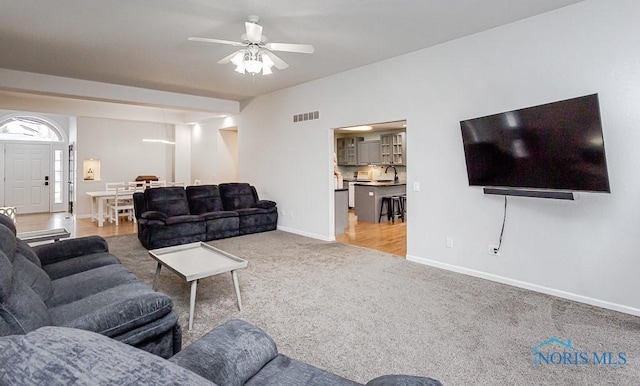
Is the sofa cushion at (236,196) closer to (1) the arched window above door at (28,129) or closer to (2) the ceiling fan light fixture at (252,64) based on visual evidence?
(2) the ceiling fan light fixture at (252,64)

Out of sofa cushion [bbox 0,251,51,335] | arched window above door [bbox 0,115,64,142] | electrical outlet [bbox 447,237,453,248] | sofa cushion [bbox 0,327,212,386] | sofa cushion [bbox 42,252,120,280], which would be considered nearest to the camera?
sofa cushion [bbox 0,327,212,386]

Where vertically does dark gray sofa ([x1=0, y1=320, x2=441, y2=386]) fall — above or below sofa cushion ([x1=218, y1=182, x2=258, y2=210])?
below

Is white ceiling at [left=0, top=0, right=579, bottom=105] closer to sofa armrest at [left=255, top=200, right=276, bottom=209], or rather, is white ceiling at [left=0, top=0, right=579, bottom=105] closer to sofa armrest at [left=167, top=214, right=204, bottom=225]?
sofa armrest at [left=167, top=214, right=204, bottom=225]

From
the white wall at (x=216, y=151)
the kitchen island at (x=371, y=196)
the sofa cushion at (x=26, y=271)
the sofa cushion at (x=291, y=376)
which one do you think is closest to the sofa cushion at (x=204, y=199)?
the white wall at (x=216, y=151)

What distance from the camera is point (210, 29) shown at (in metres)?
3.74

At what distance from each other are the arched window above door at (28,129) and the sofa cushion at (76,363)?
37.1 feet

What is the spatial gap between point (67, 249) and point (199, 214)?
3070 millimetres

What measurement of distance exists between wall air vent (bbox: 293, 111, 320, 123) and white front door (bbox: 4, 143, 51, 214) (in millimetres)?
7807

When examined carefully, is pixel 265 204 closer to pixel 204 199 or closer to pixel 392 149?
pixel 204 199

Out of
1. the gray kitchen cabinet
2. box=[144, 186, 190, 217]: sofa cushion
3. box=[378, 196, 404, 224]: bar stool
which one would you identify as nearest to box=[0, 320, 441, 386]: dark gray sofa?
box=[144, 186, 190, 217]: sofa cushion

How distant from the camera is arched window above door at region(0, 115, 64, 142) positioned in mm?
8961

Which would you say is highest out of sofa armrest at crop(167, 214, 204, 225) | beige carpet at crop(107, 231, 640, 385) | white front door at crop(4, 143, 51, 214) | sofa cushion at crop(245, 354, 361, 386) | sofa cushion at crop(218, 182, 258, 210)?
white front door at crop(4, 143, 51, 214)

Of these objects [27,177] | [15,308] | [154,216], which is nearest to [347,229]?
[154,216]

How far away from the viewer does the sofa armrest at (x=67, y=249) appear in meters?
2.91
